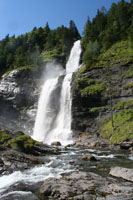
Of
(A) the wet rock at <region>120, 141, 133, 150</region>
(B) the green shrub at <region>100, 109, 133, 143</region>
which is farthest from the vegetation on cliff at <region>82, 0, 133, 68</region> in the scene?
(A) the wet rock at <region>120, 141, 133, 150</region>

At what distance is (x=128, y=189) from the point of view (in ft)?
27.1

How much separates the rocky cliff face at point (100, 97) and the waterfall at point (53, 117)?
252cm

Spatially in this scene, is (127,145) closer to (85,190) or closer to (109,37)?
(85,190)

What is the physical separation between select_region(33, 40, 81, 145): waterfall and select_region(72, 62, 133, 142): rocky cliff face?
8.26 ft

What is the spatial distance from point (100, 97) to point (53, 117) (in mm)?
14437

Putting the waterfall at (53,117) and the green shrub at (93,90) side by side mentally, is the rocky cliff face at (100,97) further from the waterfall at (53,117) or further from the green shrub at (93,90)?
the waterfall at (53,117)

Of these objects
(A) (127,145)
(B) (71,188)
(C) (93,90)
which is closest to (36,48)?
(C) (93,90)

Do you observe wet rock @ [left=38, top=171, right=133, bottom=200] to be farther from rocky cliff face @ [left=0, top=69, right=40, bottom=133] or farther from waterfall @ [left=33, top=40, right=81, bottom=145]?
rocky cliff face @ [left=0, top=69, right=40, bottom=133]

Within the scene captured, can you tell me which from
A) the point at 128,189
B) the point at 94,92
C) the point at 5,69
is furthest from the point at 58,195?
the point at 5,69

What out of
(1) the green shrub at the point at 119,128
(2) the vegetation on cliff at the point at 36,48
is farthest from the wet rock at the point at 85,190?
(2) the vegetation on cliff at the point at 36,48

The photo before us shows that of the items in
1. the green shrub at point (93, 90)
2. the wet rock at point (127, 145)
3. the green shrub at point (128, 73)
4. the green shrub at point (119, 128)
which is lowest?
the wet rock at point (127, 145)

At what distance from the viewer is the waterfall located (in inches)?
1628

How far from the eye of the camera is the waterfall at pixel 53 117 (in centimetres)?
4134

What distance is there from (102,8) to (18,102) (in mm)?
71374
